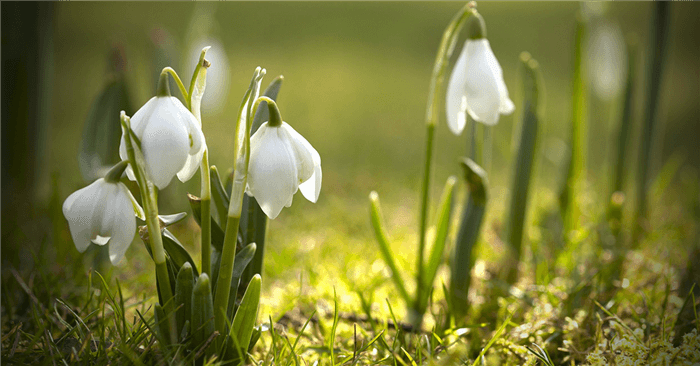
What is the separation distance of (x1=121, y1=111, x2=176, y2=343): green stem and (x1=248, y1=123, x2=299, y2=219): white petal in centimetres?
12

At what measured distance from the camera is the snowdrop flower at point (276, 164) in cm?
56

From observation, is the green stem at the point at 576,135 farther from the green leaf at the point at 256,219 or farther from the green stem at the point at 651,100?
the green leaf at the point at 256,219

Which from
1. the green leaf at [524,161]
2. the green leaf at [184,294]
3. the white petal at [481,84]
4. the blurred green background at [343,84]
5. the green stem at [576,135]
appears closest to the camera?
the green leaf at [184,294]

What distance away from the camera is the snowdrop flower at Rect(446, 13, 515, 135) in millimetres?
741

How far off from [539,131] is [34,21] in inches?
52.7

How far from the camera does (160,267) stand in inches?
24.6

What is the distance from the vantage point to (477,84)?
74 cm

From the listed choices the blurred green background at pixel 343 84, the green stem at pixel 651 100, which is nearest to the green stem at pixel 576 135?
the blurred green background at pixel 343 84

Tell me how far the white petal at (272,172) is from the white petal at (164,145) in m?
0.08

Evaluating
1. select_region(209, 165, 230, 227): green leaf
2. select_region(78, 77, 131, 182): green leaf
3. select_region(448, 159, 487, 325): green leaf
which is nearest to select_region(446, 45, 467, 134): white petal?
select_region(448, 159, 487, 325): green leaf

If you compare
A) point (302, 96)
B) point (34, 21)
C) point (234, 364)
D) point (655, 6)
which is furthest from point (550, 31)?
point (234, 364)

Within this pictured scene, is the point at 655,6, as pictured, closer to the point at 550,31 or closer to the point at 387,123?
the point at 387,123

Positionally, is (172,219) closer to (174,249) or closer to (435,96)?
(174,249)

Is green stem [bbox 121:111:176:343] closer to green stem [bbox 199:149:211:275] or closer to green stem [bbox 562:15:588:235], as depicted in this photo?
green stem [bbox 199:149:211:275]
